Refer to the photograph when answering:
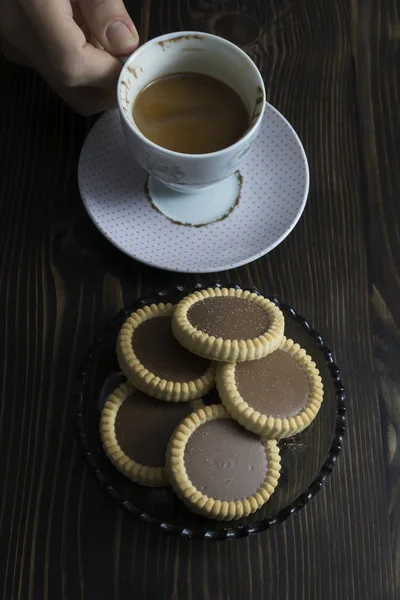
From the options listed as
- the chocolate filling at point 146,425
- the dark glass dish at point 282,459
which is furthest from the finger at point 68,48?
the chocolate filling at point 146,425

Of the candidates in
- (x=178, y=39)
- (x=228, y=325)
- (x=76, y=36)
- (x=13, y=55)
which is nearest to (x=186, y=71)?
(x=178, y=39)

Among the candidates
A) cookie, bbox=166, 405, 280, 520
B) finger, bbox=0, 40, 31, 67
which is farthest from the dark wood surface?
cookie, bbox=166, 405, 280, 520

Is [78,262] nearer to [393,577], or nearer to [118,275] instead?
[118,275]

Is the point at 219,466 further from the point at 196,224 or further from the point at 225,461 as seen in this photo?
the point at 196,224

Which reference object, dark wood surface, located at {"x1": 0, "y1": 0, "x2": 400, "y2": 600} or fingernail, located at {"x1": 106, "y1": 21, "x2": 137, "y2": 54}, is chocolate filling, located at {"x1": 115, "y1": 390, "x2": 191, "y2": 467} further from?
fingernail, located at {"x1": 106, "y1": 21, "x2": 137, "y2": 54}

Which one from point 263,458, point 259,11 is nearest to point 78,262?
point 263,458

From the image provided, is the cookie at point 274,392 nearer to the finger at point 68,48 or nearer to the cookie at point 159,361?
the cookie at point 159,361
